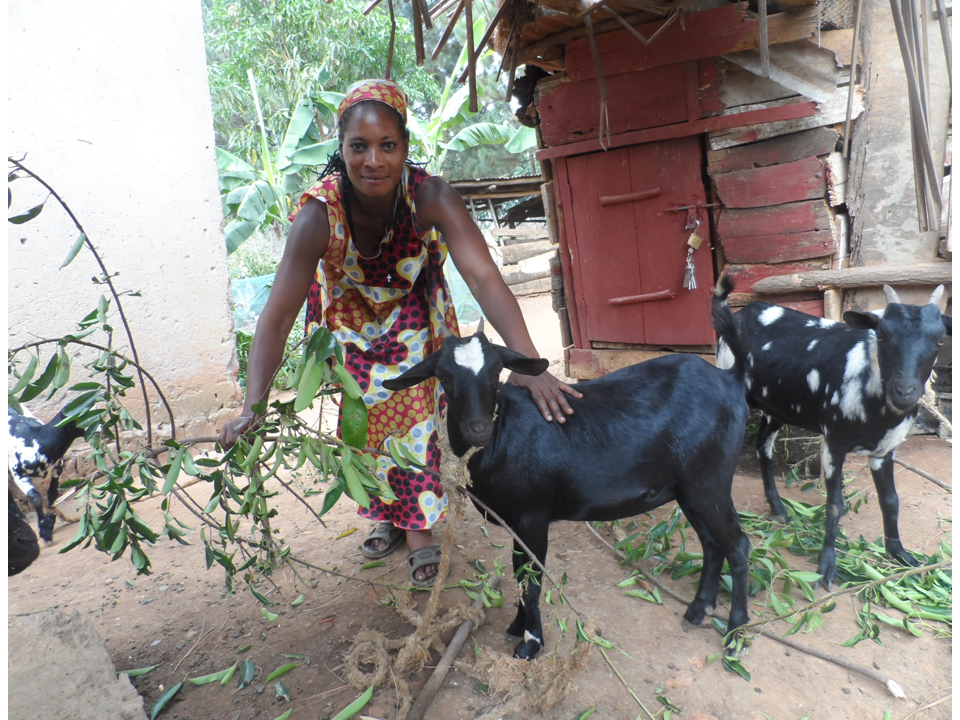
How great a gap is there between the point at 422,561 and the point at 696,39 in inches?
157

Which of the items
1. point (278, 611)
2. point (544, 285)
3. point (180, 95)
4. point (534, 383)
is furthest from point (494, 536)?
point (544, 285)

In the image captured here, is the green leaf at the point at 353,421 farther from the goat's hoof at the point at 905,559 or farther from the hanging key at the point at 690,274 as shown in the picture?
the hanging key at the point at 690,274

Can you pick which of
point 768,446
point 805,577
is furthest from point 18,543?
point 768,446

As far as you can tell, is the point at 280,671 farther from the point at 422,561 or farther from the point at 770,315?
the point at 770,315

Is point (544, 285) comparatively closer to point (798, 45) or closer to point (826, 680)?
point (798, 45)

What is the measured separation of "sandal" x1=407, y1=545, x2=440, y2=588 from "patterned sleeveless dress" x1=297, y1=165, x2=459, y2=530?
5.0 inches

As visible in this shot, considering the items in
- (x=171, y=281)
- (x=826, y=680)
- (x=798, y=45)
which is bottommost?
(x=826, y=680)

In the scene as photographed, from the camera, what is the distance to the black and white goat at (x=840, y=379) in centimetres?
281

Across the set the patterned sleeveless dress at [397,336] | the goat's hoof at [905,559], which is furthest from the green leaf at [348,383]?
the goat's hoof at [905,559]

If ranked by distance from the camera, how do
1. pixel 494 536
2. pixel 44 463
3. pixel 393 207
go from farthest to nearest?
pixel 44 463, pixel 494 536, pixel 393 207

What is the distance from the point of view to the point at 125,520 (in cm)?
209

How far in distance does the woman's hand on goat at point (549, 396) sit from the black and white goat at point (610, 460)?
55mm

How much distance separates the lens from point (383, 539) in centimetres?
369

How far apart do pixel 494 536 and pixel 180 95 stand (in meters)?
5.14
